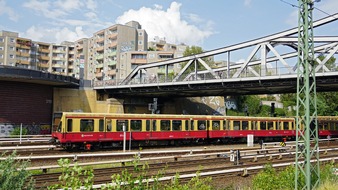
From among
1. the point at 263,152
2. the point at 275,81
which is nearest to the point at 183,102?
the point at 275,81

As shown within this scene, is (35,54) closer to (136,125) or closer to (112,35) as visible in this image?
(112,35)

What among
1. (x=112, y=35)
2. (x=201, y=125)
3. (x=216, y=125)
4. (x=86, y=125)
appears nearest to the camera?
(x=86, y=125)

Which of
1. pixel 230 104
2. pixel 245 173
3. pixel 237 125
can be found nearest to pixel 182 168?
pixel 245 173

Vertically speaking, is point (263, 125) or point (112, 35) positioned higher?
point (112, 35)

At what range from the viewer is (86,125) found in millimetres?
24016

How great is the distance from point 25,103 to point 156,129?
17177mm

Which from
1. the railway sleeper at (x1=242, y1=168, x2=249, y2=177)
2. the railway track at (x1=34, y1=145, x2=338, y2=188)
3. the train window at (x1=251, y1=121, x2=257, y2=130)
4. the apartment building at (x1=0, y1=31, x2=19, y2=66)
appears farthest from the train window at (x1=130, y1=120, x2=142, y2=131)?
the apartment building at (x1=0, y1=31, x2=19, y2=66)

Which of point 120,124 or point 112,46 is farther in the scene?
point 112,46

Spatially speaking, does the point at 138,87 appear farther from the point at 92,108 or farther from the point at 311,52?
the point at 311,52

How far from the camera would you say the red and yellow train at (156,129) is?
933 inches

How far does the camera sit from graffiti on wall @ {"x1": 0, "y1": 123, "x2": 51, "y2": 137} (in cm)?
3472

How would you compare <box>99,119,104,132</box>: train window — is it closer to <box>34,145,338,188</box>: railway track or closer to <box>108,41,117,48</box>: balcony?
<box>34,145,338,188</box>: railway track

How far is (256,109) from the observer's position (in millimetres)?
69688

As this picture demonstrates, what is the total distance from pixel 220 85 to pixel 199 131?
9.05m
